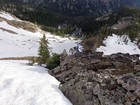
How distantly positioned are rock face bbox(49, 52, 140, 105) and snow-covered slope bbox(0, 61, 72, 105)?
97 cm

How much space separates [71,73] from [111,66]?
343cm

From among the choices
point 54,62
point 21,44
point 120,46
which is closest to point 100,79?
point 54,62

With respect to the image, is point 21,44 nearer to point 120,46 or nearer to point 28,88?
point 120,46

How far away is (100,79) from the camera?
80.4ft

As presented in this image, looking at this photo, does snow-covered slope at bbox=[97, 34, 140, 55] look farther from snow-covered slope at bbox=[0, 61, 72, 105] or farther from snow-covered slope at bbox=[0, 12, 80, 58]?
snow-covered slope at bbox=[0, 61, 72, 105]

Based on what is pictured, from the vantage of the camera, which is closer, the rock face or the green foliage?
the rock face

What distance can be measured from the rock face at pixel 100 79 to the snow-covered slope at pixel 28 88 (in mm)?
971

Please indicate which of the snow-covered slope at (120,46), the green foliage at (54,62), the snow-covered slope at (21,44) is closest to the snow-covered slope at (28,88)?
the green foliage at (54,62)

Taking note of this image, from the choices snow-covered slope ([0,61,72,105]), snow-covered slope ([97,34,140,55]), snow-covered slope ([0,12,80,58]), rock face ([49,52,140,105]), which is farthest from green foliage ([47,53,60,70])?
snow-covered slope ([97,34,140,55])

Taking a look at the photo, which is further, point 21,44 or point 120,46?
point 21,44

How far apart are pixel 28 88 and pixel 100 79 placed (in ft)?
19.1

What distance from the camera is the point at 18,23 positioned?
13438cm

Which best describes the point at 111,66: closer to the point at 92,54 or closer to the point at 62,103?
the point at 92,54

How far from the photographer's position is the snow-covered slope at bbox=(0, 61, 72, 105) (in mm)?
23938
